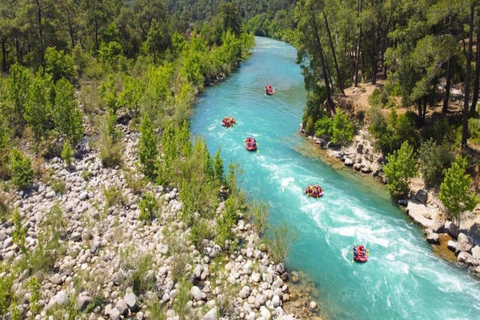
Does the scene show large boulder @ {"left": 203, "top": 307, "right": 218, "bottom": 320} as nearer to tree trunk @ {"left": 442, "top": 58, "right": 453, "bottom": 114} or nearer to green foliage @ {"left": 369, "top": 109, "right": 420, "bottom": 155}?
green foliage @ {"left": 369, "top": 109, "right": 420, "bottom": 155}

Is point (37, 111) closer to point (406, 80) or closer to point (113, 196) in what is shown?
point (113, 196)

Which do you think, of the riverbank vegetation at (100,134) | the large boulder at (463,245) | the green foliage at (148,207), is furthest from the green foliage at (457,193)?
the green foliage at (148,207)

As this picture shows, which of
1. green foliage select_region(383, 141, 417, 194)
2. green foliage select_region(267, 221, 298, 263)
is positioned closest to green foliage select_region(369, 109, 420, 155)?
green foliage select_region(383, 141, 417, 194)

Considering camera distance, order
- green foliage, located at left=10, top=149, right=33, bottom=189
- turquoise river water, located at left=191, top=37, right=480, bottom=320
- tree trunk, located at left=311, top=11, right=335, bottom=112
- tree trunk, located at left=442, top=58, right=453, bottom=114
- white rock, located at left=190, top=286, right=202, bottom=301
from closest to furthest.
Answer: white rock, located at left=190, top=286, right=202, bottom=301 < turquoise river water, located at left=191, top=37, right=480, bottom=320 < green foliage, located at left=10, top=149, right=33, bottom=189 < tree trunk, located at left=442, top=58, right=453, bottom=114 < tree trunk, located at left=311, top=11, right=335, bottom=112

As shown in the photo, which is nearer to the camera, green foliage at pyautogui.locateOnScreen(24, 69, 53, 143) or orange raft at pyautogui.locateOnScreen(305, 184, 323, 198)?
orange raft at pyautogui.locateOnScreen(305, 184, 323, 198)

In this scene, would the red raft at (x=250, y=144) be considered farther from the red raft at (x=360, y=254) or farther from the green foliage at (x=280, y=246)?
the red raft at (x=360, y=254)

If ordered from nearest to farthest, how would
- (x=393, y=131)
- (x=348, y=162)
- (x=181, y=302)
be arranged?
(x=181, y=302)
(x=393, y=131)
(x=348, y=162)

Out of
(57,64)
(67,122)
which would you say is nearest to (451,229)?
(67,122)
